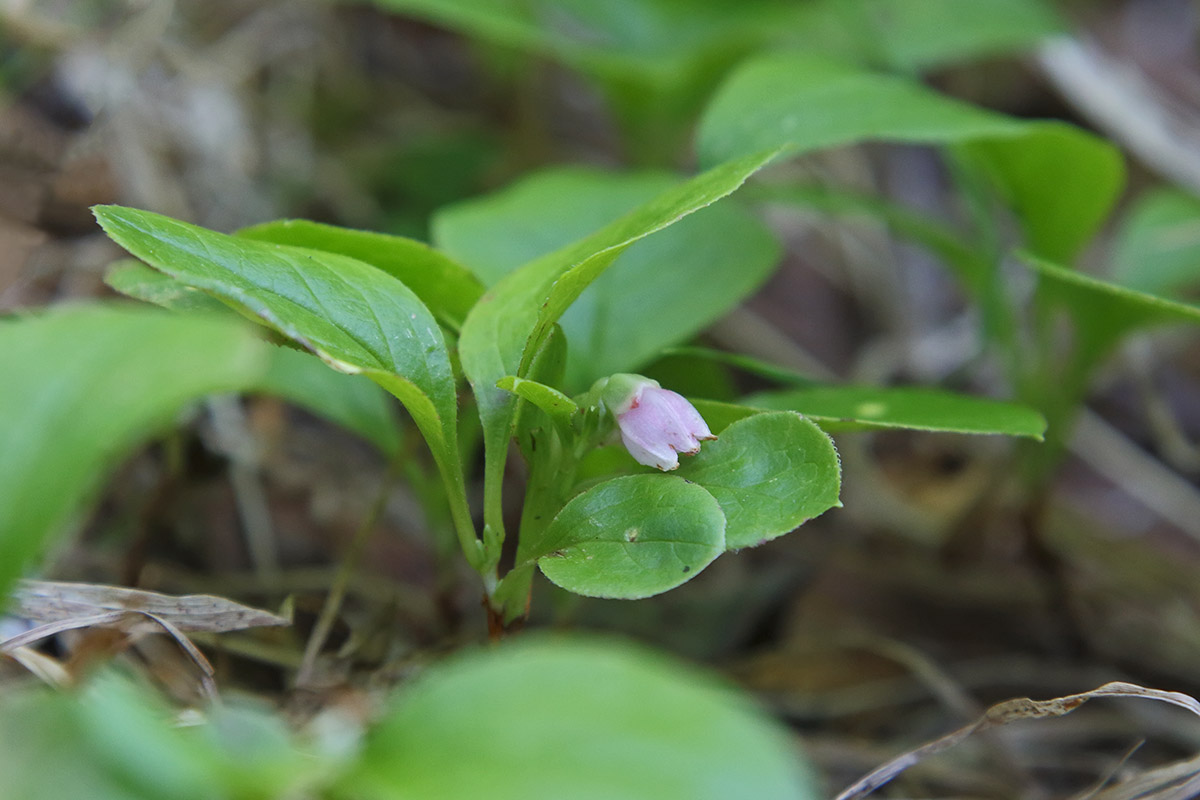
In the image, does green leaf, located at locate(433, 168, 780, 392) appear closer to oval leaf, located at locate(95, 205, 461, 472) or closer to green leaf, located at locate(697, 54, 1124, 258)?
green leaf, located at locate(697, 54, 1124, 258)

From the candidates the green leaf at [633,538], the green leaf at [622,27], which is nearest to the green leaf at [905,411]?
the green leaf at [633,538]

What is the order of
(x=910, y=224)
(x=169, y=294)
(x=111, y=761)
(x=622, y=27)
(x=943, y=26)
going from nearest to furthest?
(x=111, y=761)
(x=169, y=294)
(x=910, y=224)
(x=943, y=26)
(x=622, y=27)

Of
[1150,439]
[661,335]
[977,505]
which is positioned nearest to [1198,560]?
[1150,439]

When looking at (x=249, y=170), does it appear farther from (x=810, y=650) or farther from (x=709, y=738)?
(x=709, y=738)

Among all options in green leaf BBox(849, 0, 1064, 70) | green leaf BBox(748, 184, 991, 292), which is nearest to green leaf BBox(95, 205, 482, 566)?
green leaf BBox(748, 184, 991, 292)

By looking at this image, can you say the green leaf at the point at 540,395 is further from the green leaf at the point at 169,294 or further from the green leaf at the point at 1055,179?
the green leaf at the point at 1055,179

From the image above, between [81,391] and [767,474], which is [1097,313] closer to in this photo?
[767,474]

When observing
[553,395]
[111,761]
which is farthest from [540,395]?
[111,761]
